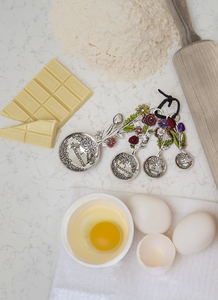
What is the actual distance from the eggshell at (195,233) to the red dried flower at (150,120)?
0.28 metres

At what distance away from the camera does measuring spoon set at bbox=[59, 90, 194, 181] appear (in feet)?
2.49

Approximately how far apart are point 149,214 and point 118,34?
0.50 meters

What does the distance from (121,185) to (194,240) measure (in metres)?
0.24

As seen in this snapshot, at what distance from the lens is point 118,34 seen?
74cm

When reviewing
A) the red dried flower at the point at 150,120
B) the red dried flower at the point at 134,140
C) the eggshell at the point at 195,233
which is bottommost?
the eggshell at the point at 195,233

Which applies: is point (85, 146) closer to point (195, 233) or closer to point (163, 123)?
point (163, 123)

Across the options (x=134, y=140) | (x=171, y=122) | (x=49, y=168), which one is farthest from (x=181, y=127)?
(x=49, y=168)

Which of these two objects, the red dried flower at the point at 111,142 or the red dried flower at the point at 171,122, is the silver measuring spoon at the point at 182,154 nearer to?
the red dried flower at the point at 171,122

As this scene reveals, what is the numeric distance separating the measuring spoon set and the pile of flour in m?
0.13

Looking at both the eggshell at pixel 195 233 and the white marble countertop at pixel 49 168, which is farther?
the white marble countertop at pixel 49 168

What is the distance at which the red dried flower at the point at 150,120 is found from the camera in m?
0.77

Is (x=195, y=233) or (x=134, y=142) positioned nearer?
(x=195, y=233)

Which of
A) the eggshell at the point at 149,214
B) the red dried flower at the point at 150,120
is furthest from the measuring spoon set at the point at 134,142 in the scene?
the eggshell at the point at 149,214

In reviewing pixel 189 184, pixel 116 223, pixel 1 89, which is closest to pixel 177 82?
pixel 189 184
